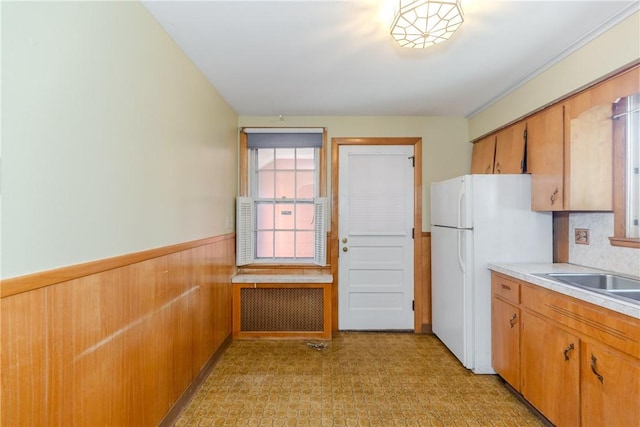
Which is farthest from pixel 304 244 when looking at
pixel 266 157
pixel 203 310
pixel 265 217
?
pixel 203 310

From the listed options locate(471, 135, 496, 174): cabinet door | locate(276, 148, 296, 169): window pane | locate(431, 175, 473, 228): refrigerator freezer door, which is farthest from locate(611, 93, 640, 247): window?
locate(276, 148, 296, 169): window pane

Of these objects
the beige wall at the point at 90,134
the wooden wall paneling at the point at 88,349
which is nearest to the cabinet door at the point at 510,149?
the beige wall at the point at 90,134

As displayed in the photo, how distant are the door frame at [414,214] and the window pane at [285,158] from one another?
47 centimetres

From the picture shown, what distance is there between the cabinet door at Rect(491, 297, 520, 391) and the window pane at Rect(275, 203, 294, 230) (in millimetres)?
2155

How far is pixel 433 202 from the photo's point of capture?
3.43 m

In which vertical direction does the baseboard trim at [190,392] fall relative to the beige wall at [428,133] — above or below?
below

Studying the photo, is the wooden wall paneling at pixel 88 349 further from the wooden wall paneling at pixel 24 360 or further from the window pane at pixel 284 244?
the window pane at pixel 284 244

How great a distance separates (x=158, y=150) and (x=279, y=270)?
203 cm

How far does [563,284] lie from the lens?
5.92ft

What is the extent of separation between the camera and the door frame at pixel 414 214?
Result: 3.54 m

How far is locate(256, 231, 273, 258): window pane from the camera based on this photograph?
12.0ft

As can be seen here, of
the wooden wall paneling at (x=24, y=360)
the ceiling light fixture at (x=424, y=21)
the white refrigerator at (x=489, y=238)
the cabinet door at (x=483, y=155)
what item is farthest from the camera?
the cabinet door at (x=483, y=155)

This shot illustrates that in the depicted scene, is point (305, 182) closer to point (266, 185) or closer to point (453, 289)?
point (266, 185)

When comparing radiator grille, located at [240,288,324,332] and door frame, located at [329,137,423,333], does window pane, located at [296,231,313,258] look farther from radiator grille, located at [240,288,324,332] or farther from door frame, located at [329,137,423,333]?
radiator grille, located at [240,288,324,332]
